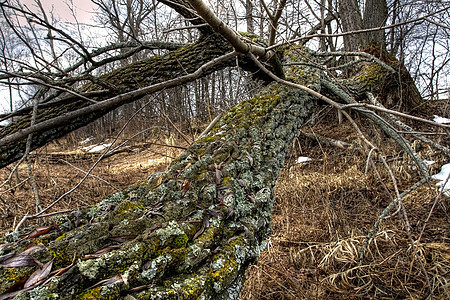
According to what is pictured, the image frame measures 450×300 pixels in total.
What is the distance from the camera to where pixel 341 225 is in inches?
114

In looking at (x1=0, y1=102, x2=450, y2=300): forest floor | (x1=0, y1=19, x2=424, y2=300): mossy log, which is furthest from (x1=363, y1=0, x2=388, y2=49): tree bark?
(x1=0, y1=19, x2=424, y2=300): mossy log

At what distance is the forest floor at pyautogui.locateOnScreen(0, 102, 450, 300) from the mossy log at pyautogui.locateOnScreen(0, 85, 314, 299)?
0.40m

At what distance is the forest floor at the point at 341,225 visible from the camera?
2018 mm

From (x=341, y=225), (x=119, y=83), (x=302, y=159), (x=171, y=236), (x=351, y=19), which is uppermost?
(x=351, y=19)

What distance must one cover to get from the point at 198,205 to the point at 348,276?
1.93 m

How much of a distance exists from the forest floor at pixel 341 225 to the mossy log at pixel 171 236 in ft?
1.32

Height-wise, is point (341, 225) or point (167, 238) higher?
point (167, 238)

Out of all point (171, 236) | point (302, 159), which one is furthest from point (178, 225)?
point (302, 159)

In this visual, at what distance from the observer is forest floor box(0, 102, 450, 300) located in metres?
2.02

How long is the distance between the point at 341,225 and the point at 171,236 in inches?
104

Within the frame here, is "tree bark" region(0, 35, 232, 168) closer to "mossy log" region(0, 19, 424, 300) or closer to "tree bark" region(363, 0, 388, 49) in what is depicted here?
"mossy log" region(0, 19, 424, 300)

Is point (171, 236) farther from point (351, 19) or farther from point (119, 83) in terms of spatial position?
point (351, 19)

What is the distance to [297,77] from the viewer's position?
2.45 meters

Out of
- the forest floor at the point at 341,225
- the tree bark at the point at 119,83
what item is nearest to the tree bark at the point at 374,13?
the forest floor at the point at 341,225
